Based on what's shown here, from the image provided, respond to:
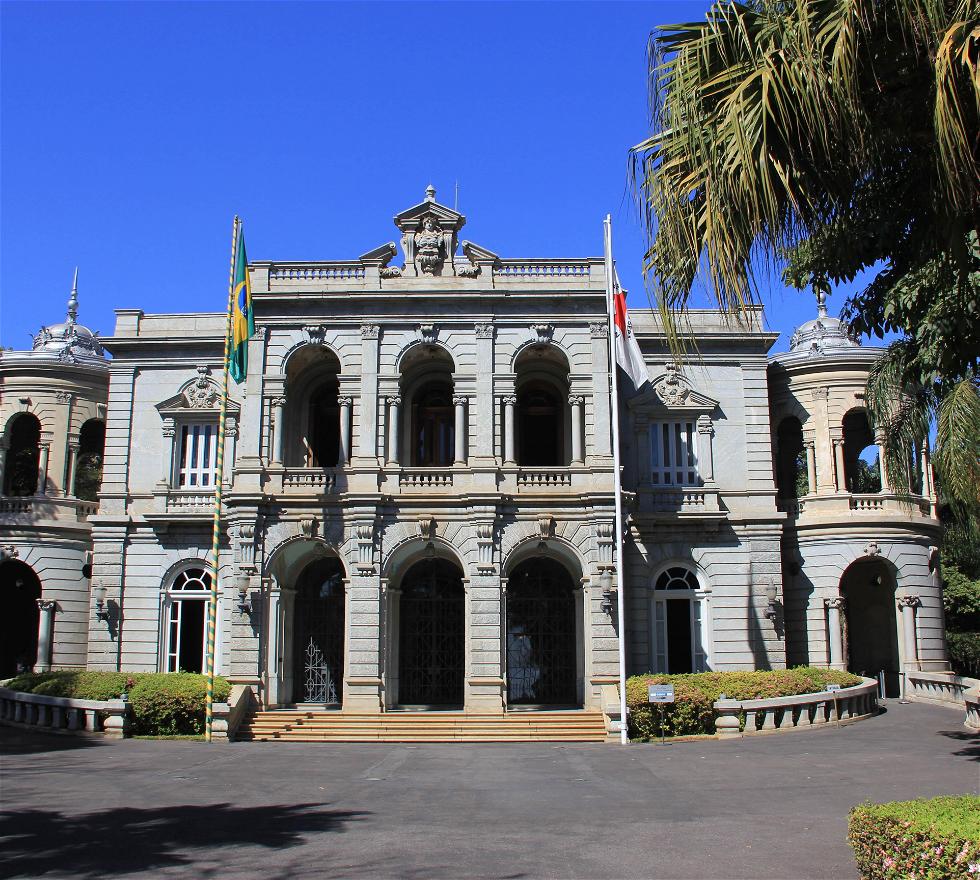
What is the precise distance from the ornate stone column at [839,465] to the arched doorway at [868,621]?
11.9 ft

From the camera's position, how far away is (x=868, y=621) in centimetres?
→ 3475

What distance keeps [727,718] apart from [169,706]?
1373cm

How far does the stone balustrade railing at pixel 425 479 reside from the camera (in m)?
28.4

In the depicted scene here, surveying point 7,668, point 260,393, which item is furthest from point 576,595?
point 7,668

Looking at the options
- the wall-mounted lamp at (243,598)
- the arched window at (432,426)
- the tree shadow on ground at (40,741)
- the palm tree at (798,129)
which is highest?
A: the arched window at (432,426)

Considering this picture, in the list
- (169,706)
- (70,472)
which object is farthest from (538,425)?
(70,472)

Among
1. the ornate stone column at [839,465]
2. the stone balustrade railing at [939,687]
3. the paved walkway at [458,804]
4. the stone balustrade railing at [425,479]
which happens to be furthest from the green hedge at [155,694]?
the stone balustrade railing at [939,687]

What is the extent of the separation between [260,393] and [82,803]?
1570cm

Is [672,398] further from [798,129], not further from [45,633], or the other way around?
[798,129]

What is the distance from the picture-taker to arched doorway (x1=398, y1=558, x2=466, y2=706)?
2995 cm

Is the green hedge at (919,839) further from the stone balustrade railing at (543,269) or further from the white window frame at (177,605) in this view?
the white window frame at (177,605)

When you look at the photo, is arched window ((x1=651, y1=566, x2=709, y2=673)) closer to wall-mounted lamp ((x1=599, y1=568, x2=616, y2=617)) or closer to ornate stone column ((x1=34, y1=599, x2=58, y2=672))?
wall-mounted lamp ((x1=599, y1=568, x2=616, y2=617))

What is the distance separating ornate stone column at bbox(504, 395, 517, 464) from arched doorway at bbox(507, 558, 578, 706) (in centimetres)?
398

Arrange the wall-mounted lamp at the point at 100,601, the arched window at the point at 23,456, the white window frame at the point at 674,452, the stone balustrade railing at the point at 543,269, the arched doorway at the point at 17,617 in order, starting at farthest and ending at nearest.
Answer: the arched window at the point at 23,456
the arched doorway at the point at 17,617
the white window frame at the point at 674,452
the wall-mounted lamp at the point at 100,601
the stone balustrade railing at the point at 543,269
